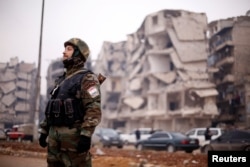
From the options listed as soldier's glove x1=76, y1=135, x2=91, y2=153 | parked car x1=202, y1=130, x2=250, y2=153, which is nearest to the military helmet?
soldier's glove x1=76, y1=135, x2=91, y2=153

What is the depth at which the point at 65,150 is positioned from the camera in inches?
142

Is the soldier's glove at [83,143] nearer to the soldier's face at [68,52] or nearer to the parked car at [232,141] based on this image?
the soldier's face at [68,52]

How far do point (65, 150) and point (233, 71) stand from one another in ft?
123

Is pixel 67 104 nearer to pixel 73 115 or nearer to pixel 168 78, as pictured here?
pixel 73 115

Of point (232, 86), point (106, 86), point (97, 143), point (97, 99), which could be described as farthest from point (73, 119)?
point (106, 86)

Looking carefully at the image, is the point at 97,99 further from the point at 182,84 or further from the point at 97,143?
the point at 182,84

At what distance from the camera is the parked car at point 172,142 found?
17.3 m

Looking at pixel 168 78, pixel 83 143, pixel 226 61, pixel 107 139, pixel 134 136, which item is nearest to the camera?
pixel 83 143

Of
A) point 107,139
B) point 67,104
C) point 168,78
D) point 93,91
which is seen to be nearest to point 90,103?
point 93,91

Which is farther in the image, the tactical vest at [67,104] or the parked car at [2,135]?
the parked car at [2,135]

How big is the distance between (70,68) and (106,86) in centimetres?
5156

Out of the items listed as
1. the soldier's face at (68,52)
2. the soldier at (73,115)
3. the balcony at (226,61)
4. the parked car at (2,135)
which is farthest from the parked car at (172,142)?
the balcony at (226,61)

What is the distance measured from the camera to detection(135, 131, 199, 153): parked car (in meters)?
17.3

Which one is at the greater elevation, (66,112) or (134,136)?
(66,112)
